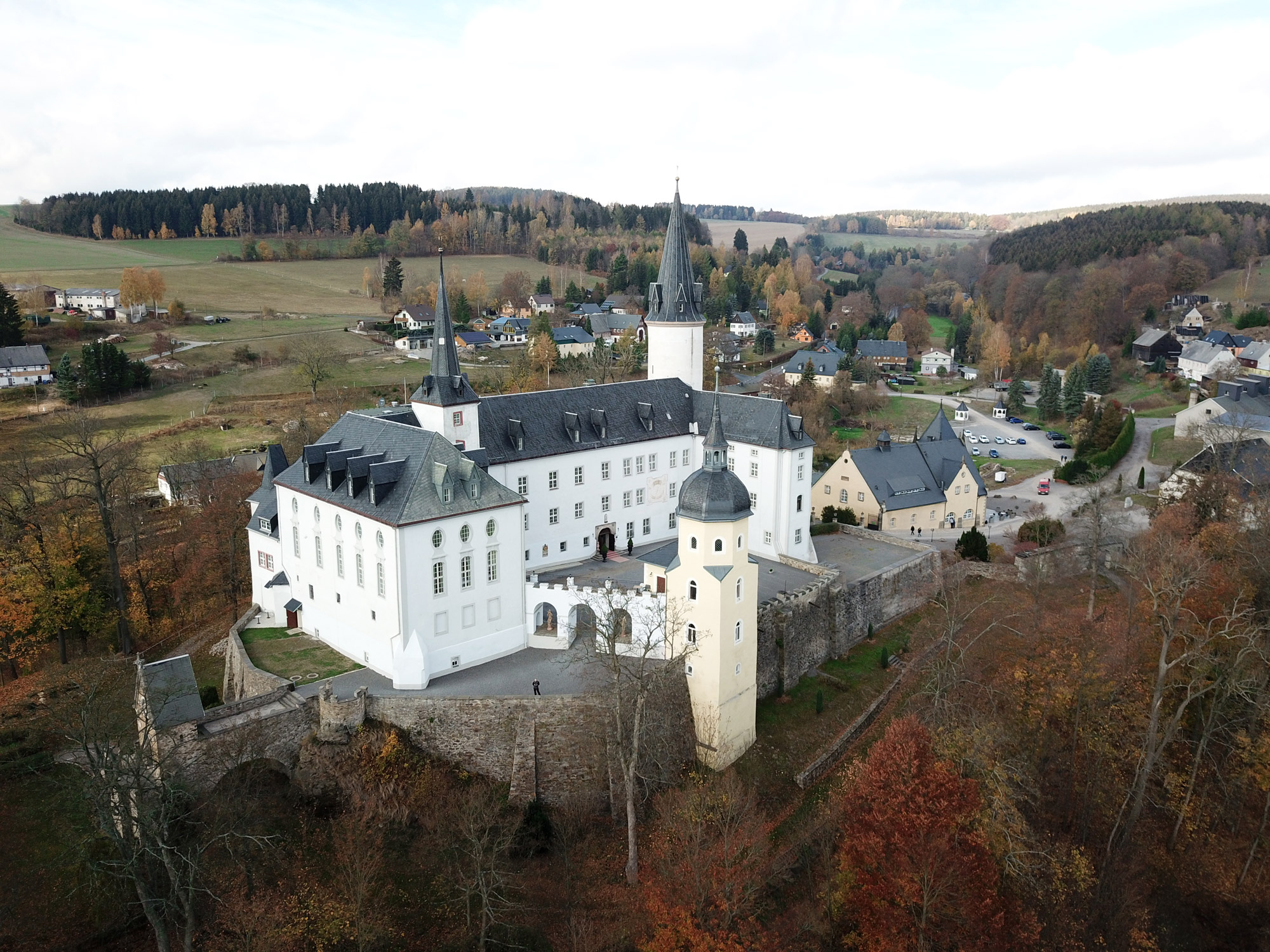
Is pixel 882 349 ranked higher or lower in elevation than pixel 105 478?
higher

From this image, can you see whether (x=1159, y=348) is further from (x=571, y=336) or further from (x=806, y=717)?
(x=806, y=717)

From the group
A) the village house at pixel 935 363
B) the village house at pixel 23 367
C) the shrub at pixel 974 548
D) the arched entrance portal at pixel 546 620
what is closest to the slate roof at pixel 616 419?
the arched entrance portal at pixel 546 620

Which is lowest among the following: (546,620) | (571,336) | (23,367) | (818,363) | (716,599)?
(546,620)

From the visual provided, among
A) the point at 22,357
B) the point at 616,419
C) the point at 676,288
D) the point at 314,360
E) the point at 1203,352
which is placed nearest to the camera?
the point at 616,419

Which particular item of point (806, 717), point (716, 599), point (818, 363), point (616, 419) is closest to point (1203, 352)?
point (818, 363)

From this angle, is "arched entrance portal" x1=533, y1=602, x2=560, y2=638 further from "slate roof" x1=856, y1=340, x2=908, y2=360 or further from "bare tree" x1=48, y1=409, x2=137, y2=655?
"slate roof" x1=856, y1=340, x2=908, y2=360

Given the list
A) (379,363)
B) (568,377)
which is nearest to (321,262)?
(379,363)

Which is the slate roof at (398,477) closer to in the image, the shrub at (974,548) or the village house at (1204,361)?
the shrub at (974,548)
